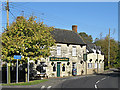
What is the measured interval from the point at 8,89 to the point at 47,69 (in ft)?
43.0

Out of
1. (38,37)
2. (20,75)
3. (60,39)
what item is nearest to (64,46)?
(60,39)

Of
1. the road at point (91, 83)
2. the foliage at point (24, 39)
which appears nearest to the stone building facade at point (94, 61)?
the road at point (91, 83)

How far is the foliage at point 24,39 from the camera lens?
18.9 meters

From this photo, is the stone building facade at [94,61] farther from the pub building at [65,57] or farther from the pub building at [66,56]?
the pub building at [66,56]

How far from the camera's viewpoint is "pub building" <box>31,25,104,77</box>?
93.2 feet

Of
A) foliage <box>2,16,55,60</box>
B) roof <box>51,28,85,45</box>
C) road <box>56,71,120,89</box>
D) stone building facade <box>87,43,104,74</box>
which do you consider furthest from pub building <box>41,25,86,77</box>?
foliage <box>2,16,55,60</box>

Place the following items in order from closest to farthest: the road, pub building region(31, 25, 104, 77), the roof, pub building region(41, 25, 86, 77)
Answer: the road, pub building region(31, 25, 104, 77), pub building region(41, 25, 86, 77), the roof

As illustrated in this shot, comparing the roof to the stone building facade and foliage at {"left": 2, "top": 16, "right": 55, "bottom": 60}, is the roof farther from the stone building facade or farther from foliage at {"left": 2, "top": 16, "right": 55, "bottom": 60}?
foliage at {"left": 2, "top": 16, "right": 55, "bottom": 60}

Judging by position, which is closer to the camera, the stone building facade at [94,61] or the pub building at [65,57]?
the pub building at [65,57]

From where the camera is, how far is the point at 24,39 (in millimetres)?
19172

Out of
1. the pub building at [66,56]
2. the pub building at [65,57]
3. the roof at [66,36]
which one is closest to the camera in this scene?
the pub building at [65,57]

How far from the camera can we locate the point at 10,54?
19.7m

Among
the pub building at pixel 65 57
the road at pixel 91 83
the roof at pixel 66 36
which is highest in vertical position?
the roof at pixel 66 36

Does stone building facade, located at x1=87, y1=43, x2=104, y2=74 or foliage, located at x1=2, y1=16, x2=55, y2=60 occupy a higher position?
foliage, located at x1=2, y1=16, x2=55, y2=60
